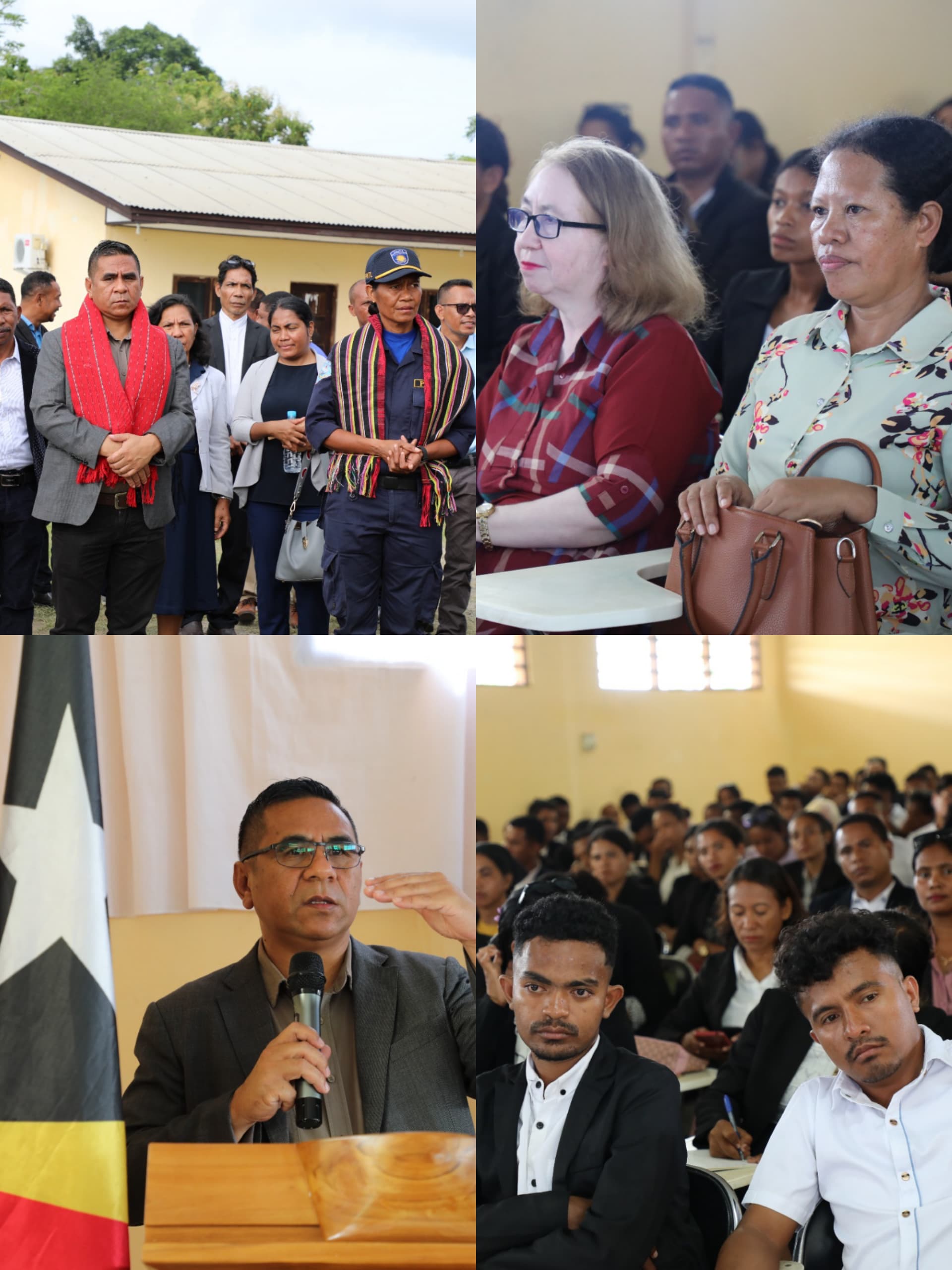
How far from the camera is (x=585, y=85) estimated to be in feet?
9.04

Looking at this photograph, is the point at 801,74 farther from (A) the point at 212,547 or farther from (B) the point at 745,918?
(B) the point at 745,918

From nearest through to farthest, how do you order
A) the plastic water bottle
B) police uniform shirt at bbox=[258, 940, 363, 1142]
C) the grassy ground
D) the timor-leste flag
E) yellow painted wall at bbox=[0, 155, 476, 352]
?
the timor-leste flag
police uniform shirt at bbox=[258, 940, 363, 1142]
yellow painted wall at bbox=[0, 155, 476, 352]
the grassy ground
the plastic water bottle

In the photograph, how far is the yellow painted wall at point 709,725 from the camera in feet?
9.25

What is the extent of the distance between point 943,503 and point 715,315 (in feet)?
2.19

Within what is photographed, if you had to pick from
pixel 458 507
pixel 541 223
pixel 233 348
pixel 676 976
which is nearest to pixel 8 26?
pixel 233 348

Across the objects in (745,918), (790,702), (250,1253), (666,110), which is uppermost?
A: (666,110)

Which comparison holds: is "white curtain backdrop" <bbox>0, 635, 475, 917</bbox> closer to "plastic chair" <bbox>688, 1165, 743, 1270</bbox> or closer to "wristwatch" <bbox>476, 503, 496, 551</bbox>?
"wristwatch" <bbox>476, 503, 496, 551</bbox>

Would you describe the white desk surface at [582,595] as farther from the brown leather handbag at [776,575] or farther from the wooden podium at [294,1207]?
the wooden podium at [294,1207]

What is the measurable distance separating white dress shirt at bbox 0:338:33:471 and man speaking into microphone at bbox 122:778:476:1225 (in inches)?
37.5

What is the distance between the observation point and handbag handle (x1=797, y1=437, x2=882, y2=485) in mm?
2750

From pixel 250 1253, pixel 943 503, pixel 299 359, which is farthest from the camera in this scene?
pixel 299 359

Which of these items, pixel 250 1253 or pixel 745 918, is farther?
pixel 745 918

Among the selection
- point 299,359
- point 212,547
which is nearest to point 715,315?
point 299,359

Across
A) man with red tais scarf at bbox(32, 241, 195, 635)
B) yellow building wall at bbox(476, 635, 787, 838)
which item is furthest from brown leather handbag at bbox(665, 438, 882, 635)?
man with red tais scarf at bbox(32, 241, 195, 635)
